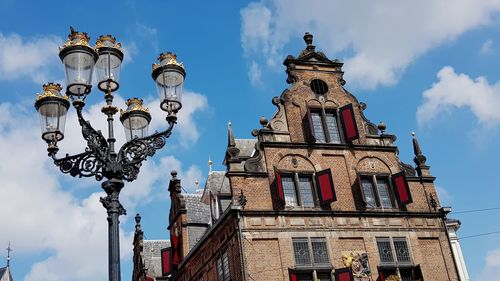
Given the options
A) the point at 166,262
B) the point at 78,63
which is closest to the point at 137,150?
the point at 78,63

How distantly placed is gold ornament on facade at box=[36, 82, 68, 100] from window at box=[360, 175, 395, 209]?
1667 cm

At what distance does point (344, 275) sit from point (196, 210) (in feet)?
37.7

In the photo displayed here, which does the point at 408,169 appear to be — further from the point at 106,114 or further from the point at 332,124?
the point at 106,114

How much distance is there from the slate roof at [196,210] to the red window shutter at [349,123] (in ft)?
31.9

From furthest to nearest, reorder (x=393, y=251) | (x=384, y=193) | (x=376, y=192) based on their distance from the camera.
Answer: (x=384, y=193) < (x=376, y=192) < (x=393, y=251)

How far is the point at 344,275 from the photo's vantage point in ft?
75.5

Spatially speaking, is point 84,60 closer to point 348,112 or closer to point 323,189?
point 323,189

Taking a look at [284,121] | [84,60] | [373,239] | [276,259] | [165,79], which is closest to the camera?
[84,60]

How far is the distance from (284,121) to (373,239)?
631 centimetres

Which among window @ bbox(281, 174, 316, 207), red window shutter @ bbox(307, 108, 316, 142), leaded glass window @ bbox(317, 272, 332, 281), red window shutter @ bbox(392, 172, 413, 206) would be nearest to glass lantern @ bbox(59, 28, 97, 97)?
window @ bbox(281, 174, 316, 207)

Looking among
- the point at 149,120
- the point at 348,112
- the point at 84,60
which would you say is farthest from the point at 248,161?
the point at 84,60

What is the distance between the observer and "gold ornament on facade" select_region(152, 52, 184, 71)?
11.8 metres

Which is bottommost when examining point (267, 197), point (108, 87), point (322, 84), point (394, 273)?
point (394, 273)

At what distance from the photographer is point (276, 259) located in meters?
23.0
